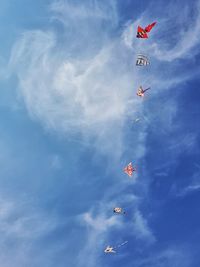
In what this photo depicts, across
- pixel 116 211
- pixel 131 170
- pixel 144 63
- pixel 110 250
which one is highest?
pixel 144 63

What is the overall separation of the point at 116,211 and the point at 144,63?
42.2 metres

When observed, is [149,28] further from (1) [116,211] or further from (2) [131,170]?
(1) [116,211]

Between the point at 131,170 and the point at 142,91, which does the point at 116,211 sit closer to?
the point at 131,170

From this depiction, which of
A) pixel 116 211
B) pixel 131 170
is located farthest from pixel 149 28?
pixel 116 211

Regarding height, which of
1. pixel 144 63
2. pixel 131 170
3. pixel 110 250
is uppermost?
pixel 144 63

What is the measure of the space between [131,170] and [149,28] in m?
40.0

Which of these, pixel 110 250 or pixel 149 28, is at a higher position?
pixel 149 28

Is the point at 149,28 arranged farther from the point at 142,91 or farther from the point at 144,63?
the point at 142,91

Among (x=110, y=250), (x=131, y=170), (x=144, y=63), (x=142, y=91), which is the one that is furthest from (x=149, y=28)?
(x=110, y=250)

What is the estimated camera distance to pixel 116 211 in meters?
110

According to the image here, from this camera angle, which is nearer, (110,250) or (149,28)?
(149,28)

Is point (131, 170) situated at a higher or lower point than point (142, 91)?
lower

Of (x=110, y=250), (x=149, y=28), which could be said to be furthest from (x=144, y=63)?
(x=110, y=250)

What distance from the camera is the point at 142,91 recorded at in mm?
107062
